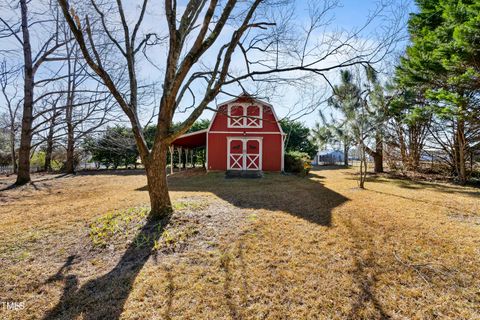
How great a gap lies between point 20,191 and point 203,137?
28.1ft

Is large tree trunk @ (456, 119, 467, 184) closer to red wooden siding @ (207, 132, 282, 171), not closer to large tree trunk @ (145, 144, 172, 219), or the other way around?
red wooden siding @ (207, 132, 282, 171)

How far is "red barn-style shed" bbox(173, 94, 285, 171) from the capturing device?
12.4m

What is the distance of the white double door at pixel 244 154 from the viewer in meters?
12.4

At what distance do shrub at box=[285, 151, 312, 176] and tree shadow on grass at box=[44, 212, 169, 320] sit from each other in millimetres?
10368

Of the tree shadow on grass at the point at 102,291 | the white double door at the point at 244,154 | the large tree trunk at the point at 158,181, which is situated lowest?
the tree shadow on grass at the point at 102,291

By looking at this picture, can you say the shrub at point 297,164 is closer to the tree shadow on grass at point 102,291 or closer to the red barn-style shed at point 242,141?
the red barn-style shed at point 242,141

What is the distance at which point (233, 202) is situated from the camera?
17.6 feet

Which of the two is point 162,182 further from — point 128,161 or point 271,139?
point 128,161

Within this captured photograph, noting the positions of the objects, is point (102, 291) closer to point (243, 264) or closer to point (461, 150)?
point (243, 264)

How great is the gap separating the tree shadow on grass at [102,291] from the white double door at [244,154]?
9.44 metres

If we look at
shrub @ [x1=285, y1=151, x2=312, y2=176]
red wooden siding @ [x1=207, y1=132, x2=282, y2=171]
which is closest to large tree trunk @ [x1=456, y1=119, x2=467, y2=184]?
shrub @ [x1=285, y1=151, x2=312, y2=176]

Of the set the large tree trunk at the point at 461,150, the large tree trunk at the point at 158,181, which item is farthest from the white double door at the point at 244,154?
the large tree trunk at the point at 461,150

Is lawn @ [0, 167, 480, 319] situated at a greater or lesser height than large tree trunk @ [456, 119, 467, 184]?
lesser

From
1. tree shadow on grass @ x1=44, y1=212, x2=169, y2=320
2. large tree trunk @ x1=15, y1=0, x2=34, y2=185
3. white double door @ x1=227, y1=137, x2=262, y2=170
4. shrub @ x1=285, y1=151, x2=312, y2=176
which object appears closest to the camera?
tree shadow on grass @ x1=44, y1=212, x2=169, y2=320
